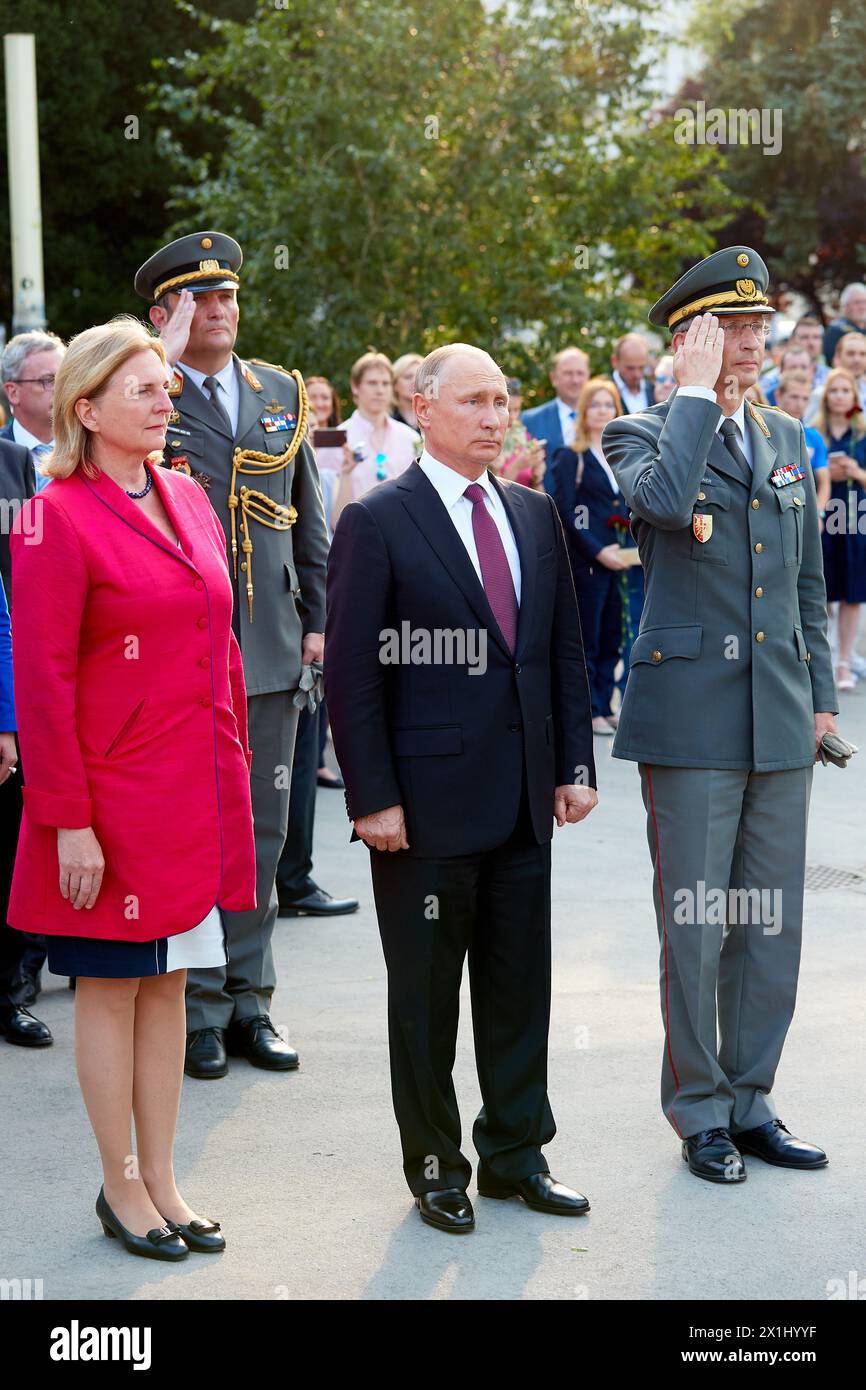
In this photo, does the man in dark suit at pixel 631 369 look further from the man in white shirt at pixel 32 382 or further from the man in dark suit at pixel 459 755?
the man in dark suit at pixel 459 755

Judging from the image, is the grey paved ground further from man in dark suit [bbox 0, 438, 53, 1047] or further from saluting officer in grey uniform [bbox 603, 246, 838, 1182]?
saluting officer in grey uniform [bbox 603, 246, 838, 1182]

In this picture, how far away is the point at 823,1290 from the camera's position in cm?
371

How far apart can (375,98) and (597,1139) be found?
11.1 m

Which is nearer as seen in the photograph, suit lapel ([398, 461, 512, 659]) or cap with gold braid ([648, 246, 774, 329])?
suit lapel ([398, 461, 512, 659])

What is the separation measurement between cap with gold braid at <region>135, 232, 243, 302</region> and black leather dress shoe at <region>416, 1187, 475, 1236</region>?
2.66 metres

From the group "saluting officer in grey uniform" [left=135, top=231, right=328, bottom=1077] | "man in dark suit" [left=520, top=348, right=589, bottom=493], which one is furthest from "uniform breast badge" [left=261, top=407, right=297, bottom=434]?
"man in dark suit" [left=520, top=348, right=589, bottom=493]

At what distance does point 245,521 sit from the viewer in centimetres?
533

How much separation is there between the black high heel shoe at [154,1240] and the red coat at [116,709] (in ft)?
2.21

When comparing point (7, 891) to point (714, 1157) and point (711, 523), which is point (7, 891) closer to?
point (714, 1157)

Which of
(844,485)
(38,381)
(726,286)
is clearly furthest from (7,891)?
(844,485)

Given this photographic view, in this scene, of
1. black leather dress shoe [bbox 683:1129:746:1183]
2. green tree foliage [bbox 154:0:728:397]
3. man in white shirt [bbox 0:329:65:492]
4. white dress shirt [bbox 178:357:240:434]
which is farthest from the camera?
green tree foliage [bbox 154:0:728:397]

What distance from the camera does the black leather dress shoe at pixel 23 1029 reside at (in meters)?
5.49

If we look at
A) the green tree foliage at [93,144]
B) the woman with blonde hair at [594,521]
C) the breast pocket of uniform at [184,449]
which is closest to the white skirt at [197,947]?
the breast pocket of uniform at [184,449]

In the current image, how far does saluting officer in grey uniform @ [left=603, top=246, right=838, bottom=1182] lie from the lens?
444 centimetres
